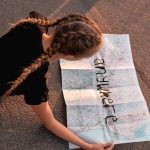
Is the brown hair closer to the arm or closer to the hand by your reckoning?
the arm

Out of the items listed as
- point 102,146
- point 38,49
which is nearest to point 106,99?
point 102,146

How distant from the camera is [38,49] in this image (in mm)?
1116

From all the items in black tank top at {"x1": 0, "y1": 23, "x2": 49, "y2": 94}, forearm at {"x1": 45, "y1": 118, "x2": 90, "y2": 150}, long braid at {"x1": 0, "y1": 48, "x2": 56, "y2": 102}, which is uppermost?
black tank top at {"x1": 0, "y1": 23, "x2": 49, "y2": 94}

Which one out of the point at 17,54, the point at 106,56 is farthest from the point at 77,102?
the point at 17,54

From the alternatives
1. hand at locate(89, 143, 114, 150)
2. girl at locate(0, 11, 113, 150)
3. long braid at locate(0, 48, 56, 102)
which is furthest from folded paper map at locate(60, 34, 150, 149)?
long braid at locate(0, 48, 56, 102)

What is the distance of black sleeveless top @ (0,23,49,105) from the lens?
1.12 m

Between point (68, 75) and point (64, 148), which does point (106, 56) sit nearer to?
point (68, 75)

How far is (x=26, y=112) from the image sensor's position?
1402 mm

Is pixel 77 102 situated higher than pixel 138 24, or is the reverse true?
pixel 138 24

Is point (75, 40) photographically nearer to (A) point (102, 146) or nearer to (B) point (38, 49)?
(B) point (38, 49)

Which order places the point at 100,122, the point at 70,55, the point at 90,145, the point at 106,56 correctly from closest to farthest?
the point at 70,55
the point at 90,145
the point at 100,122
the point at 106,56

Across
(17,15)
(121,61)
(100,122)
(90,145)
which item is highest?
(17,15)

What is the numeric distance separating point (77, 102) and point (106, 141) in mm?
193

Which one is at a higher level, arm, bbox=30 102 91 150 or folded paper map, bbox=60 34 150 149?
folded paper map, bbox=60 34 150 149
